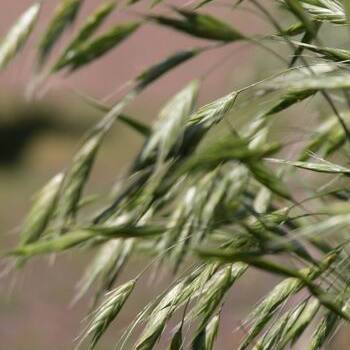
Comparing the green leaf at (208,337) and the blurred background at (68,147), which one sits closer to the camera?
the green leaf at (208,337)

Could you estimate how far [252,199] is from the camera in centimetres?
167

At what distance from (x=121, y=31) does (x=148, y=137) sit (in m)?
0.13

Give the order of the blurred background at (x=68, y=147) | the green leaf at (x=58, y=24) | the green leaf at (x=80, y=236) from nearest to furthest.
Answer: the green leaf at (x=80, y=236) < the green leaf at (x=58, y=24) < the blurred background at (x=68, y=147)

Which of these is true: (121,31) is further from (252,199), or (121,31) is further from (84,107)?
(84,107)

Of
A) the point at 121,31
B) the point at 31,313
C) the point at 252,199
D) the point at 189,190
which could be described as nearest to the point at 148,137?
the point at 121,31

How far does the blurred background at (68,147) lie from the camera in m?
4.02

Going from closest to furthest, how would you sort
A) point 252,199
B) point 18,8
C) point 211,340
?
point 211,340
point 252,199
point 18,8

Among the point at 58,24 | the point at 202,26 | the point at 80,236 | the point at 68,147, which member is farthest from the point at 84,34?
the point at 68,147

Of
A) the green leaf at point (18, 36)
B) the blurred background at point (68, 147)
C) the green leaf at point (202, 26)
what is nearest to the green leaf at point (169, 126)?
the green leaf at point (202, 26)

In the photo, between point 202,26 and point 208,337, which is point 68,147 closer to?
point 208,337

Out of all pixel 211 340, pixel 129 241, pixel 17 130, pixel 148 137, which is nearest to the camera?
pixel 148 137

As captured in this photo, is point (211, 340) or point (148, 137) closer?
point (148, 137)

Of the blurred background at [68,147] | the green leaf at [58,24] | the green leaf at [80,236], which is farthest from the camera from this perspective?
the blurred background at [68,147]

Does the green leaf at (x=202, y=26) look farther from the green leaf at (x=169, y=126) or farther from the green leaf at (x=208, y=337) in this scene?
the green leaf at (x=208, y=337)
